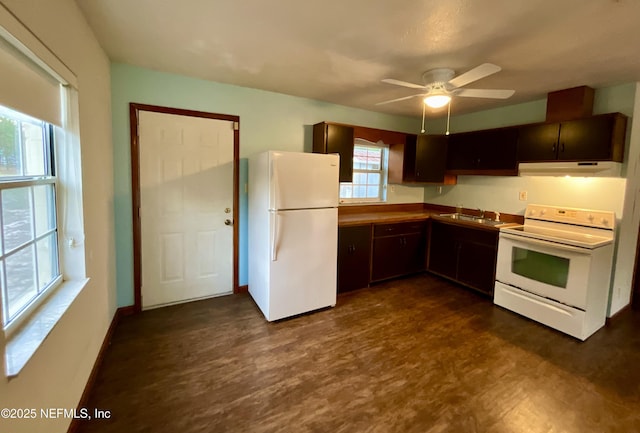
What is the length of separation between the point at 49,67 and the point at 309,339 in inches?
98.2

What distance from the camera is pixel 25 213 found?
1.41m

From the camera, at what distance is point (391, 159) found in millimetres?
4535

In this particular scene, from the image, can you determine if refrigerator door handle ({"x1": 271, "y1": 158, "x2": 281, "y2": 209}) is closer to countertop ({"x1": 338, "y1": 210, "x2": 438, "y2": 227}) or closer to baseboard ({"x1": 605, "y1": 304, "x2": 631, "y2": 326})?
countertop ({"x1": 338, "y1": 210, "x2": 438, "y2": 227})

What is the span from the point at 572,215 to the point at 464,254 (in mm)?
1179

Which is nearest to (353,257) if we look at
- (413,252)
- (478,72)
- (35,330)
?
(413,252)

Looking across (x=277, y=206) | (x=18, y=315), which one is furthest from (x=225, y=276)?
(x=18, y=315)

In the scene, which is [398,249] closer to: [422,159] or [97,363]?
[422,159]

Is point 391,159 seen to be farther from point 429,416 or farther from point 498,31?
point 429,416

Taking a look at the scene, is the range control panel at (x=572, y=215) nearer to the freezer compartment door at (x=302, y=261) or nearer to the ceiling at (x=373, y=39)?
the ceiling at (x=373, y=39)

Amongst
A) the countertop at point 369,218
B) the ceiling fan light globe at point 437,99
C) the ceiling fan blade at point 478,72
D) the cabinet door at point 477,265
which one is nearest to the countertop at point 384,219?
the countertop at point 369,218

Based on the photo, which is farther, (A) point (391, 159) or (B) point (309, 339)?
(A) point (391, 159)

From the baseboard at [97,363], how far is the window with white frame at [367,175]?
291 centimetres

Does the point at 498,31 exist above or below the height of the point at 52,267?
above

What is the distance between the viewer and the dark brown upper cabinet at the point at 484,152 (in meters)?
3.55
